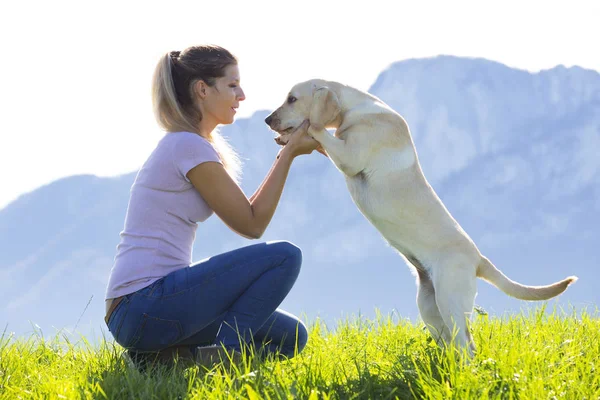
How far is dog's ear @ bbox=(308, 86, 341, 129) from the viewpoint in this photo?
12.4 feet

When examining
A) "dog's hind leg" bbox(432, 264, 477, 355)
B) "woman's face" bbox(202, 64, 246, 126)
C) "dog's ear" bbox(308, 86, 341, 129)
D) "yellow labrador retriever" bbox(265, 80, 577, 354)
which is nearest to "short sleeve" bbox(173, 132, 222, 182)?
"woman's face" bbox(202, 64, 246, 126)

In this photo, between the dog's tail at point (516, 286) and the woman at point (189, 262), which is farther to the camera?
the dog's tail at point (516, 286)

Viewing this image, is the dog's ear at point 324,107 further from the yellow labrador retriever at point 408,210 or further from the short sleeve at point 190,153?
the short sleeve at point 190,153

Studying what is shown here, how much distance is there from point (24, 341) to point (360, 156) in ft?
9.21

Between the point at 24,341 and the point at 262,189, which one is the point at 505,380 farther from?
the point at 24,341

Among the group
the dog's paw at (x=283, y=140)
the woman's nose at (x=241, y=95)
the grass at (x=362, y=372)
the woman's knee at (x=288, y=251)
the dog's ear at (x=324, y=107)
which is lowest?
the grass at (x=362, y=372)

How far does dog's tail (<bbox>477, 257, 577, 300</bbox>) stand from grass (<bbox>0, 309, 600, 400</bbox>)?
26 cm

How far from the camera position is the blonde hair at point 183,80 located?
138 inches

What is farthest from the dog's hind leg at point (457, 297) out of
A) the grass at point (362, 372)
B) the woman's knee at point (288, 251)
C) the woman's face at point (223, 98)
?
the woman's face at point (223, 98)

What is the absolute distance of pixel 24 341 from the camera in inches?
179

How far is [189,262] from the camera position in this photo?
11.3 ft

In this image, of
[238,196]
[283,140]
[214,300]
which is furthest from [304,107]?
[214,300]

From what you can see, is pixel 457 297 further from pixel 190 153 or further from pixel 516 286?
pixel 190 153

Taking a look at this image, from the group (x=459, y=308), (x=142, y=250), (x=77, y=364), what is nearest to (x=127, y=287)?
(x=142, y=250)
